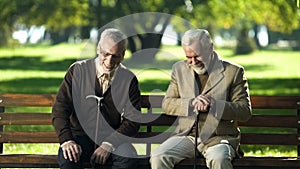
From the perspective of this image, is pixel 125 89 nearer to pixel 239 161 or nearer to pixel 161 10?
pixel 239 161

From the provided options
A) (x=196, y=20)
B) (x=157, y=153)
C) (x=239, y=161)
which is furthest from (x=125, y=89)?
(x=196, y=20)

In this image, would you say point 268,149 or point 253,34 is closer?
point 268,149

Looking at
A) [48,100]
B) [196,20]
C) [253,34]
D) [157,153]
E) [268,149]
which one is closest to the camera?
[157,153]

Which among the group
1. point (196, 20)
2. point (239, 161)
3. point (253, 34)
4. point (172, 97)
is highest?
point (172, 97)

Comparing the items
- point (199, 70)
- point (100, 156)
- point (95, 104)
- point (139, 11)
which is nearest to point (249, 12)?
point (139, 11)

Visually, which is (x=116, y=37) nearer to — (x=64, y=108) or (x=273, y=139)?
(x=64, y=108)

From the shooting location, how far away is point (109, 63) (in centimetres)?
610

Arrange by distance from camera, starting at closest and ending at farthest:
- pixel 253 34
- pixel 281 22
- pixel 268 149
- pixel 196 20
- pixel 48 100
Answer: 1. pixel 48 100
2. pixel 268 149
3. pixel 281 22
4. pixel 196 20
5. pixel 253 34

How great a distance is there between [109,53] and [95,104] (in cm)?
43

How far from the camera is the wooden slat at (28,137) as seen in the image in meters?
6.77

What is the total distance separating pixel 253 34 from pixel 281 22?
51.4 metres

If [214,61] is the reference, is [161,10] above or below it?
below

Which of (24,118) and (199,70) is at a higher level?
(199,70)

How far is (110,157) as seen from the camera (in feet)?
20.0
